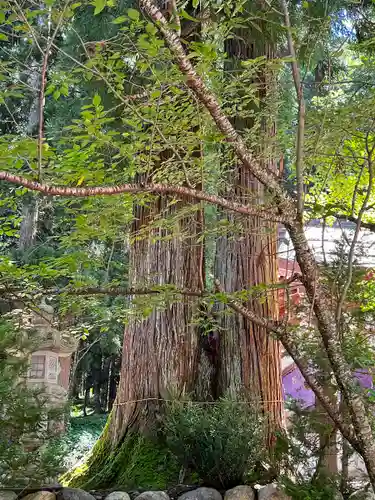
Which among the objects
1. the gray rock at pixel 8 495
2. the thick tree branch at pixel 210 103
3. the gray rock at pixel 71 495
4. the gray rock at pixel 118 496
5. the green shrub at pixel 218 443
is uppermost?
the thick tree branch at pixel 210 103

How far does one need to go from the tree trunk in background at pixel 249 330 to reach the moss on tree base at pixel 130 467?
0.64 m

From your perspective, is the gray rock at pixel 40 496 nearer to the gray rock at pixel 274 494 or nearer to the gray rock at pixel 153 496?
Result: the gray rock at pixel 153 496

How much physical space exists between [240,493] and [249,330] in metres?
1.22

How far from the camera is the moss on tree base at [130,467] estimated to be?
3.72 m

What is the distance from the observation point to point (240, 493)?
10.8 ft

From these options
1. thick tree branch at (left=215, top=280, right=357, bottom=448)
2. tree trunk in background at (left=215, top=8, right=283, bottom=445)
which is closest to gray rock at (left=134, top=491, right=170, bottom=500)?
tree trunk in background at (left=215, top=8, right=283, bottom=445)

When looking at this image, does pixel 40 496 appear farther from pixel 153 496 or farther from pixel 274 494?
pixel 274 494

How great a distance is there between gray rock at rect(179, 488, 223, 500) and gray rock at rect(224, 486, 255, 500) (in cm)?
6

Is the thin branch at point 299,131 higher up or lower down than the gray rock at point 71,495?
higher up

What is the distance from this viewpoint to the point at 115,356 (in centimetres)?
1088

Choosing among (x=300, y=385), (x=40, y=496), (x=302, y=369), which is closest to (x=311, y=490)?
(x=302, y=369)

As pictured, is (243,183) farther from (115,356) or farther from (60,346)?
(115,356)

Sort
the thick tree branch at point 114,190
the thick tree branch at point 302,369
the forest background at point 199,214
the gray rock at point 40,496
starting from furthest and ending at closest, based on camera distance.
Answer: the gray rock at point 40,496
the thick tree branch at point 302,369
the forest background at point 199,214
the thick tree branch at point 114,190

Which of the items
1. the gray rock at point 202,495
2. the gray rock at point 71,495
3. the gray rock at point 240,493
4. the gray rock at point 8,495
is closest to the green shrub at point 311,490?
the gray rock at point 240,493
